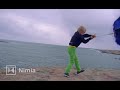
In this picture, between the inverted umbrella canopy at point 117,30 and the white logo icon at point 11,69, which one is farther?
the inverted umbrella canopy at point 117,30

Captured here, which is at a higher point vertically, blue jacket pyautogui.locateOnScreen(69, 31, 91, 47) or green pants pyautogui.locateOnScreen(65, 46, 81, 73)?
blue jacket pyautogui.locateOnScreen(69, 31, 91, 47)

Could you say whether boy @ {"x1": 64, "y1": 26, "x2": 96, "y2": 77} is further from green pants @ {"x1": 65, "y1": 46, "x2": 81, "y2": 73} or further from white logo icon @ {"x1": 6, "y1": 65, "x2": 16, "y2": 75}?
white logo icon @ {"x1": 6, "y1": 65, "x2": 16, "y2": 75}

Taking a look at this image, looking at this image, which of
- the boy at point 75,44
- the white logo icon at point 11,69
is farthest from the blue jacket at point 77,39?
the white logo icon at point 11,69

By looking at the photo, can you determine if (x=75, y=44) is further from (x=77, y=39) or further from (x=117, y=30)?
(x=117, y=30)

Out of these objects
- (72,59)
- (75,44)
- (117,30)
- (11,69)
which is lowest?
(11,69)

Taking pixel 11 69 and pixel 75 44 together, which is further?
pixel 75 44

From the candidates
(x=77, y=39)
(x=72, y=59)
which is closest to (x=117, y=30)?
(x=77, y=39)

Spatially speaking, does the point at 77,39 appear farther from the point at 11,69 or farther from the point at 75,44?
the point at 11,69

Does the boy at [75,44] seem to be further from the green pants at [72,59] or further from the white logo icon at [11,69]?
the white logo icon at [11,69]

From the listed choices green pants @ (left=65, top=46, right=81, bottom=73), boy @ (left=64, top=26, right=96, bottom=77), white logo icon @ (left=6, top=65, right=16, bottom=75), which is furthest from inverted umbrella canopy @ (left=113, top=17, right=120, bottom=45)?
white logo icon @ (left=6, top=65, right=16, bottom=75)

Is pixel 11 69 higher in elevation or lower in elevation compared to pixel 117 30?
lower
